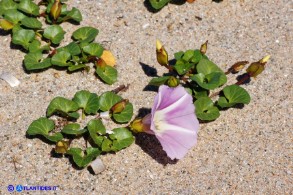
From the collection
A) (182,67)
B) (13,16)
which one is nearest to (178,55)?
(182,67)

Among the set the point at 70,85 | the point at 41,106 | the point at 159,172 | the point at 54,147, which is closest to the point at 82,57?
the point at 70,85

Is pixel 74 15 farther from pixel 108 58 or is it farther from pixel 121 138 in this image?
pixel 121 138

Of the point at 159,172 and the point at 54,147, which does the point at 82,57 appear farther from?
the point at 159,172

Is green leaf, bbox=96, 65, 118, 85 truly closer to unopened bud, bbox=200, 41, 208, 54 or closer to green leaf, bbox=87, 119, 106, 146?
green leaf, bbox=87, 119, 106, 146

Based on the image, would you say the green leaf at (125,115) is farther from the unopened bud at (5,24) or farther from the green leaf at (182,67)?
the unopened bud at (5,24)

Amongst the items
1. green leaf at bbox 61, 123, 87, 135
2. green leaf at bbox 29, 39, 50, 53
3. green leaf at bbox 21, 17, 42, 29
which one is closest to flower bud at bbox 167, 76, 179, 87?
green leaf at bbox 61, 123, 87, 135
